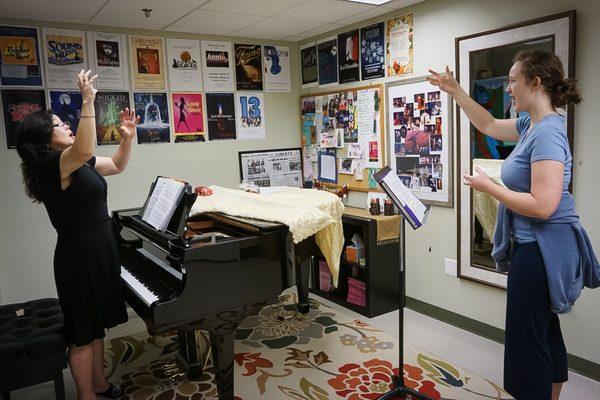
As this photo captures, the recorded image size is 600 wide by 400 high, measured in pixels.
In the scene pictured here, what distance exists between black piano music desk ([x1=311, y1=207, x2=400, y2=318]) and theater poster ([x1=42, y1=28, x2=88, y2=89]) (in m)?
2.38

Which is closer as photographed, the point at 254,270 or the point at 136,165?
the point at 254,270

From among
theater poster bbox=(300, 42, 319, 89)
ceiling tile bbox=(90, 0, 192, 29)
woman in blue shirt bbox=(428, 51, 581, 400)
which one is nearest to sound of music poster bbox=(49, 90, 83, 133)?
ceiling tile bbox=(90, 0, 192, 29)

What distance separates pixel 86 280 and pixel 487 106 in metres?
2.55

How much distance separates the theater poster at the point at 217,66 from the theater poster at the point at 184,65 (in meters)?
0.06

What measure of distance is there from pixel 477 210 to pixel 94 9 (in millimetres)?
2919

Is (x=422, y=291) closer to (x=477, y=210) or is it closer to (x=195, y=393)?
(x=477, y=210)

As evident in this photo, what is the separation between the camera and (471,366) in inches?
113

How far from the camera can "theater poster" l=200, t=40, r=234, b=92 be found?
4.13 meters

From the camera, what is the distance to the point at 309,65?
4.48 m

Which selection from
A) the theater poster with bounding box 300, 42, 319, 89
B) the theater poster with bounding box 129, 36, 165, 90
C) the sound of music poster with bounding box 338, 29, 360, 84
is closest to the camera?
the theater poster with bounding box 129, 36, 165, 90

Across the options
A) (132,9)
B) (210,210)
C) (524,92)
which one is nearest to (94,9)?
(132,9)

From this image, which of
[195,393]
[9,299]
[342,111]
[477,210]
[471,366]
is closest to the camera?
[195,393]

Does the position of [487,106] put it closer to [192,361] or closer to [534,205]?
[534,205]

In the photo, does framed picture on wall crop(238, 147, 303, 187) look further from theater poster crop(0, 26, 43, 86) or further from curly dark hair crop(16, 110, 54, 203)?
curly dark hair crop(16, 110, 54, 203)
